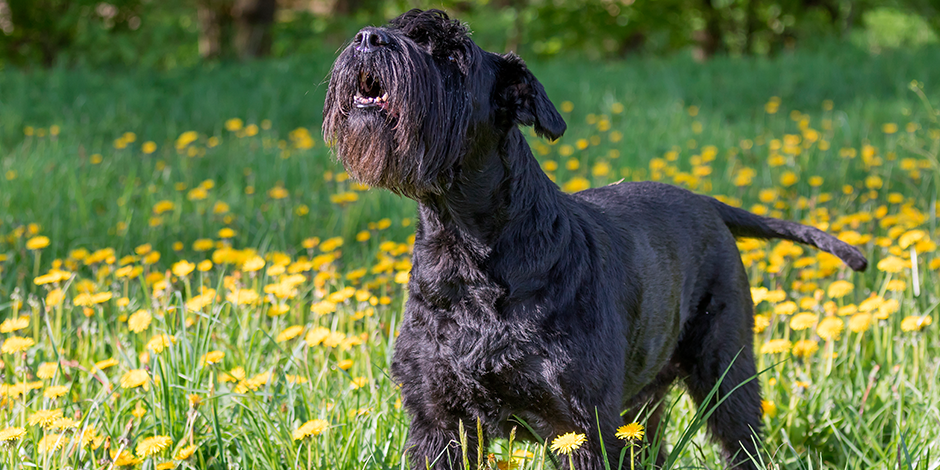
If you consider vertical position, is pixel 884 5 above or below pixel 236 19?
below

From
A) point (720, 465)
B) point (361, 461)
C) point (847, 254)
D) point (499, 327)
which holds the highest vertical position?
point (499, 327)

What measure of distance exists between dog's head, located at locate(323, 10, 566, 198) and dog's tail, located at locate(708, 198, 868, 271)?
120 centimetres

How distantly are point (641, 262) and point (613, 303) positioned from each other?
28 centimetres

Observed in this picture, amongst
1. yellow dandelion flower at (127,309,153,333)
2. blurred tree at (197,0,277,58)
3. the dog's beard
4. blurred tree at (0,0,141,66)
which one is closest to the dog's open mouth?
the dog's beard

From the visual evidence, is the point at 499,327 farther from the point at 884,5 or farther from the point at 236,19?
the point at 884,5

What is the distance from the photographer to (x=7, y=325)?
2.54 metres

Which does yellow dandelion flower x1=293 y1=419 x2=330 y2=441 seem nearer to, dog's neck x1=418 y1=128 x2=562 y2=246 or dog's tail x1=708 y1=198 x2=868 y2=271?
dog's neck x1=418 y1=128 x2=562 y2=246

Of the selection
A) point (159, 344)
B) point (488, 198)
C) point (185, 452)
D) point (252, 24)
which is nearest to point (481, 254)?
point (488, 198)

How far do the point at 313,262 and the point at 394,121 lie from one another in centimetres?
159

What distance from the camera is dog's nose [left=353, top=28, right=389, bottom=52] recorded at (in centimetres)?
196

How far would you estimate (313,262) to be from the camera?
348 cm

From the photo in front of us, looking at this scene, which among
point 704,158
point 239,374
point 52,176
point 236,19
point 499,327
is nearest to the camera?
point 499,327

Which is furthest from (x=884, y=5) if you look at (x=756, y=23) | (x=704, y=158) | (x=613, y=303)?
(x=613, y=303)

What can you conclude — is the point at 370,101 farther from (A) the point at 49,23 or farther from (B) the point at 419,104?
(A) the point at 49,23
